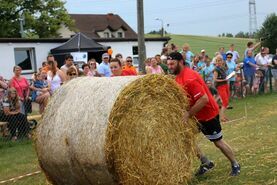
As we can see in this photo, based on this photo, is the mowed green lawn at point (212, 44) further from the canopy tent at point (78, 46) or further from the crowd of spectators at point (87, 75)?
the crowd of spectators at point (87, 75)

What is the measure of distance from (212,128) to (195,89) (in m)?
0.69

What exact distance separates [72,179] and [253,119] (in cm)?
774

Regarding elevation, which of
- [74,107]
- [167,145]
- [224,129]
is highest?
[74,107]

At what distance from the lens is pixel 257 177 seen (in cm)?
711

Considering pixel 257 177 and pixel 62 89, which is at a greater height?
pixel 62 89

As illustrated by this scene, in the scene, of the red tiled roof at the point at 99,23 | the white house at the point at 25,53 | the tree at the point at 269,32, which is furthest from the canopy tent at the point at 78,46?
the red tiled roof at the point at 99,23

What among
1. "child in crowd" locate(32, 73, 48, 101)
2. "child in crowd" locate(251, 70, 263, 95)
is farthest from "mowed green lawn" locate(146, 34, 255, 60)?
"child in crowd" locate(32, 73, 48, 101)

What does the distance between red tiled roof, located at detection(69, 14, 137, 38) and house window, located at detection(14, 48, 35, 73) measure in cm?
3476

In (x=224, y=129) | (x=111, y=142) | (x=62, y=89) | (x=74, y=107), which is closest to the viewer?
(x=111, y=142)

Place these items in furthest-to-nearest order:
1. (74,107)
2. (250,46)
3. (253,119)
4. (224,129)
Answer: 1. (250,46)
2. (253,119)
3. (224,129)
4. (74,107)

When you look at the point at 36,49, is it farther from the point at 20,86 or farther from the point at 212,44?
the point at 212,44

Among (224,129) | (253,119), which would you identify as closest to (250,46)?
(253,119)

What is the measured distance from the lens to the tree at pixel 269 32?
36656mm

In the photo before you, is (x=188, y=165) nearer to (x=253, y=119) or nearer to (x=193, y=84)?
(x=193, y=84)
